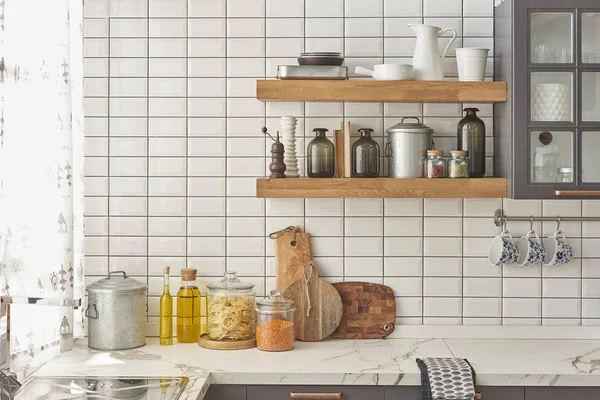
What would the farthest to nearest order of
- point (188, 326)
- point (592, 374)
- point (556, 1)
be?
1. point (188, 326)
2. point (556, 1)
3. point (592, 374)

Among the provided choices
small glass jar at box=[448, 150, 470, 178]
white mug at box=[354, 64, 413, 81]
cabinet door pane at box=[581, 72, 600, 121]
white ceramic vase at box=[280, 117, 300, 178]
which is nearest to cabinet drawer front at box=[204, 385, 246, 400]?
white ceramic vase at box=[280, 117, 300, 178]

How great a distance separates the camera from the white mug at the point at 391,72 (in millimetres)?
2855

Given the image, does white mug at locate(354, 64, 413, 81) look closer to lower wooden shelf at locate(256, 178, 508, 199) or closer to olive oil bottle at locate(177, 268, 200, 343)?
lower wooden shelf at locate(256, 178, 508, 199)

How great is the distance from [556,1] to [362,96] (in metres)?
0.75

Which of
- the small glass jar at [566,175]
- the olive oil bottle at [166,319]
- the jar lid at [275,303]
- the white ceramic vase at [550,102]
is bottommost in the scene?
the olive oil bottle at [166,319]

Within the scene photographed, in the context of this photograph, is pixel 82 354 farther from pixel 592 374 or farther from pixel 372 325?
pixel 592 374

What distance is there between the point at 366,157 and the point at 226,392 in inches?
39.2

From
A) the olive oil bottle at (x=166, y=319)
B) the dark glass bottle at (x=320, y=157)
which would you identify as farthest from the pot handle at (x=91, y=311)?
the dark glass bottle at (x=320, y=157)

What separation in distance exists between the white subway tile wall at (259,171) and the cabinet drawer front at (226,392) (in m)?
0.58

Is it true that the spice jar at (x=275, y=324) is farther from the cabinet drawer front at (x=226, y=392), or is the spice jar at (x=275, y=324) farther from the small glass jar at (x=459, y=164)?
the small glass jar at (x=459, y=164)

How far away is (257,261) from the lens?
10.2 ft

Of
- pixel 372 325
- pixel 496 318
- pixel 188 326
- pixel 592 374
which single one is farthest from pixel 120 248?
pixel 592 374

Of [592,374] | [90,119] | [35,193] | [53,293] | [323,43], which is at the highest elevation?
[323,43]

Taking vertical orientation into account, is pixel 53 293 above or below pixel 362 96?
below
